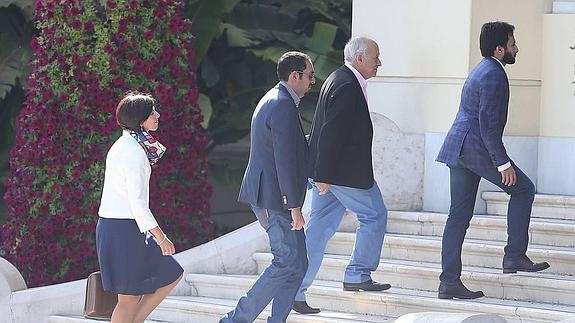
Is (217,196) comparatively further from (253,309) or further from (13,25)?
(253,309)

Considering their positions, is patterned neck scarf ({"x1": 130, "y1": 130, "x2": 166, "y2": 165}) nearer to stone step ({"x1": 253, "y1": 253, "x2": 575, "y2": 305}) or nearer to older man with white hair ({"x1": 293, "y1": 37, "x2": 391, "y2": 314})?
older man with white hair ({"x1": 293, "y1": 37, "x2": 391, "y2": 314})

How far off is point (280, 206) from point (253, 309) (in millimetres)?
641

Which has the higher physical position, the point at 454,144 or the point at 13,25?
the point at 13,25

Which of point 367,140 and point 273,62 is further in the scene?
point 273,62

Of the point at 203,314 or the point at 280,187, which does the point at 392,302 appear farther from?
the point at 203,314

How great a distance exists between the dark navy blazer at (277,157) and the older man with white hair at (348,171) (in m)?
0.48

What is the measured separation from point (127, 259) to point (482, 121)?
7.80ft

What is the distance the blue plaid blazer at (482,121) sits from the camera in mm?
8195

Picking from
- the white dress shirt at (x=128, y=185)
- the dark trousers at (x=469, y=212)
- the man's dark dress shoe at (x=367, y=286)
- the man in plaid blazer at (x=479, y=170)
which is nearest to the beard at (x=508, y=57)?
the man in plaid blazer at (x=479, y=170)

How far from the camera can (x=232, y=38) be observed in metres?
12.8

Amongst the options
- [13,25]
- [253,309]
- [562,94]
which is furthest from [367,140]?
[13,25]

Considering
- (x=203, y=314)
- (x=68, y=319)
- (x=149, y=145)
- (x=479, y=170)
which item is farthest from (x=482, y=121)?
(x=68, y=319)

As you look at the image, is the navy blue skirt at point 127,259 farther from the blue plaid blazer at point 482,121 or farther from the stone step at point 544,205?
the stone step at point 544,205

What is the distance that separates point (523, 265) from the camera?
848cm
